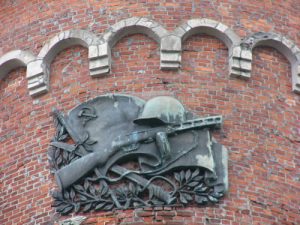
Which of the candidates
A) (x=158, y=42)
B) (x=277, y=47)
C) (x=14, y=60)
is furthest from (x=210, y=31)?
(x=14, y=60)

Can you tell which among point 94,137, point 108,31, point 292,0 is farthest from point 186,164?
point 292,0

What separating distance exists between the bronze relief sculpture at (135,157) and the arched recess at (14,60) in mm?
1452

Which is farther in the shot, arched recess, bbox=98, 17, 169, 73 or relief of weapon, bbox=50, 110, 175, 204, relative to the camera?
arched recess, bbox=98, 17, 169, 73

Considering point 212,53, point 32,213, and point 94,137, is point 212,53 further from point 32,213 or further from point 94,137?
point 32,213

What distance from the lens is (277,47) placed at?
62.2 ft

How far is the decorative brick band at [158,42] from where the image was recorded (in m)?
18.5

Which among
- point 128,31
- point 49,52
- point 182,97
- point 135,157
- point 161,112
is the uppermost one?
point 128,31

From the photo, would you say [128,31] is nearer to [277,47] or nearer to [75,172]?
[277,47]

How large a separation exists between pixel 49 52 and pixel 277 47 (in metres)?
3.22

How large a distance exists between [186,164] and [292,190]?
1.50 metres

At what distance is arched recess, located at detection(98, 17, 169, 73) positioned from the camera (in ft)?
60.8

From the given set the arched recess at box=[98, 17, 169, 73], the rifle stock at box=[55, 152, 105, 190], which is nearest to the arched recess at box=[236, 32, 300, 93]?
the arched recess at box=[98, 17, 169, 73]

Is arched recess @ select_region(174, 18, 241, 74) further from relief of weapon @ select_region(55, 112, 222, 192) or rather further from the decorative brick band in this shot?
relief of weapon @ select_region(55, 112, 222, 192)

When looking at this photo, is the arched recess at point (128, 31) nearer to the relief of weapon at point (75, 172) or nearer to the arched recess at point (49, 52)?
the arched recess at point (49, 52)
